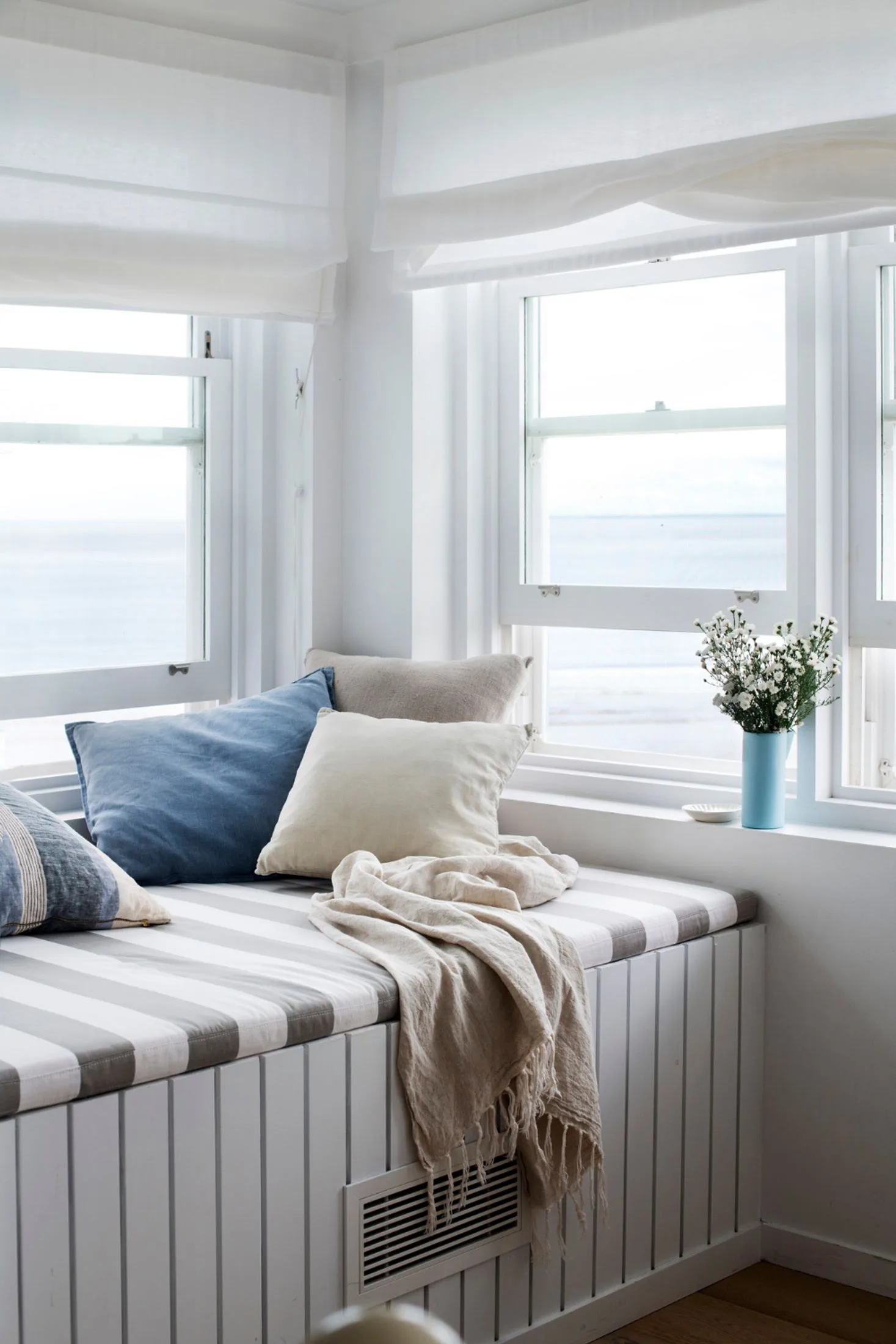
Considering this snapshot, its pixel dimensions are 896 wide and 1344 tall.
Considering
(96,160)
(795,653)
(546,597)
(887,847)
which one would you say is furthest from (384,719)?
(96,160)

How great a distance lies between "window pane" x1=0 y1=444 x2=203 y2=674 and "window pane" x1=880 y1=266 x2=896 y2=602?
5.07 ft

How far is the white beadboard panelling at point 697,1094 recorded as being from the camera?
100 inches

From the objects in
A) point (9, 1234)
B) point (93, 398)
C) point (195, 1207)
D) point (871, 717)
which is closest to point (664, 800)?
point (871, 717)

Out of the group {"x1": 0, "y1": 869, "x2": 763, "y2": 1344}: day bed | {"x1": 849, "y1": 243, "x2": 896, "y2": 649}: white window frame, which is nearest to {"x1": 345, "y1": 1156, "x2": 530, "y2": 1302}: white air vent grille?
{"x1": 0, "y1": 869, "x2": 763, "y2": 1344}: day bed

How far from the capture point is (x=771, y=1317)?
2479mm

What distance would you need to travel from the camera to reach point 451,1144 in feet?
6.83

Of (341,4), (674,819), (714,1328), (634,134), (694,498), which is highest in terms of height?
(341,4)

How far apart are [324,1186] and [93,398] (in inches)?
72.6

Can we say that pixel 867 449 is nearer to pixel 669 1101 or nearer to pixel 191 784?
pixel 669 1101

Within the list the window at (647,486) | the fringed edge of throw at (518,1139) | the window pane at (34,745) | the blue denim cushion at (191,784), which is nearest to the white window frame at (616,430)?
the window at (647,486)

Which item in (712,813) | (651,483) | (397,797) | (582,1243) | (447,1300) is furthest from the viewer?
(651,483)

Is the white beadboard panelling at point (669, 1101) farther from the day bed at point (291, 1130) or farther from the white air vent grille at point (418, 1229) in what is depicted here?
the white air vent grille at point (418, 1229)

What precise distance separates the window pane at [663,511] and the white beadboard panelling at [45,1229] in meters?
1.76

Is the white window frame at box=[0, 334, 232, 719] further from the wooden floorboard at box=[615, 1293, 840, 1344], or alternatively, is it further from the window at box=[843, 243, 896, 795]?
the wooden floorboard at box=[615, 1293, 840, 1344]
